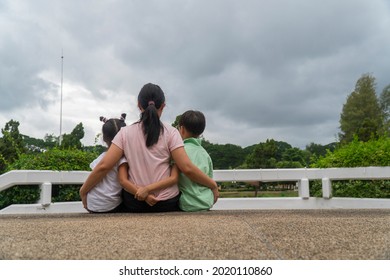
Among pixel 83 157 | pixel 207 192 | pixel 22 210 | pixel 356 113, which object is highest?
pixel 356 113

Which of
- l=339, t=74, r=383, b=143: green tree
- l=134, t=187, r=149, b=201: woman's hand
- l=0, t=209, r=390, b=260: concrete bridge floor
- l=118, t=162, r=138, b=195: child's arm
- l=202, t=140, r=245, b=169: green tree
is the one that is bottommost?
l=0, t=209, r=390, b=260: concrete bridge floor

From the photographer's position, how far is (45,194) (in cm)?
525

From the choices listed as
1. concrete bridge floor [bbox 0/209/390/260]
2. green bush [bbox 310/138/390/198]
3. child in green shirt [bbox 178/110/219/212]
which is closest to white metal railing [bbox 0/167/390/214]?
green bush [bbox 310/138/390/198]

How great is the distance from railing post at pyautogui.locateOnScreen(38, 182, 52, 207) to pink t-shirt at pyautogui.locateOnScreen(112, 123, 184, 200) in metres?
2.53

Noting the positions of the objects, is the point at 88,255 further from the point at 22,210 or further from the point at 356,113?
the point at 356,113

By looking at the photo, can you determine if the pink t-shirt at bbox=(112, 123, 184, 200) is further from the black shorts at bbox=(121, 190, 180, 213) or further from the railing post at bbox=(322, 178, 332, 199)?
the railing post at bbox=(322, 178, 332, 199)

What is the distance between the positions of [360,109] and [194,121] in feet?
117

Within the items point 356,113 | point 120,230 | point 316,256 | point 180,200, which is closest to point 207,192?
point 180,200

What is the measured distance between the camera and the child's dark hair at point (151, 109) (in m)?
3.16

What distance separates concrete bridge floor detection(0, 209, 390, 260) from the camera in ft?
4.98

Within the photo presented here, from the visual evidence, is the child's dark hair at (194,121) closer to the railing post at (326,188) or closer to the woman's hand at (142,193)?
the woman's hand at (142,193)

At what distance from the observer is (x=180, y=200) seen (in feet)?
11.0

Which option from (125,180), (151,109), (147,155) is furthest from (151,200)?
(151,109)
